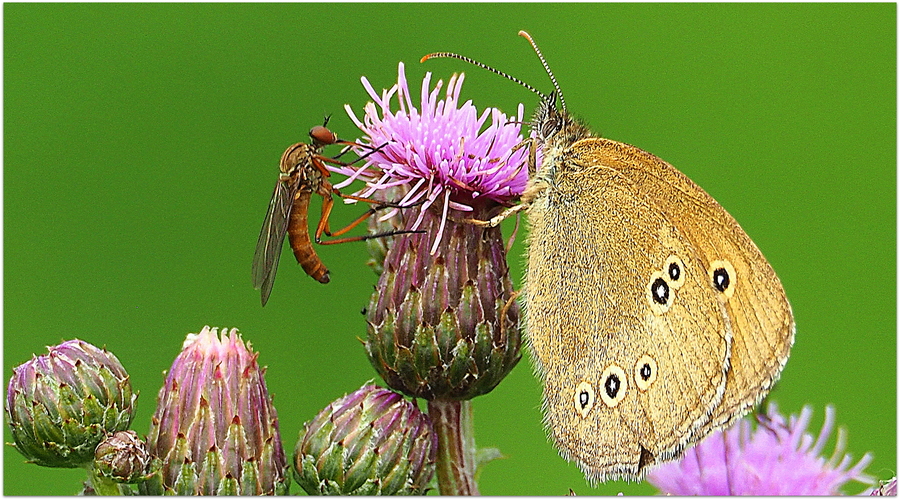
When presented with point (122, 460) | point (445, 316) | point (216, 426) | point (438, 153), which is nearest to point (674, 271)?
point (445, 316)

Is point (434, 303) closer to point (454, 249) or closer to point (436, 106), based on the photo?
point (454, 249)

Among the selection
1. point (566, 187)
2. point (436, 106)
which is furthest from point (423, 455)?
point (436, 106)

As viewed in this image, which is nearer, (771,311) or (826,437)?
(771,311)

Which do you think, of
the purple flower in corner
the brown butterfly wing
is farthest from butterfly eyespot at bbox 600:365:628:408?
the purple flower in corner

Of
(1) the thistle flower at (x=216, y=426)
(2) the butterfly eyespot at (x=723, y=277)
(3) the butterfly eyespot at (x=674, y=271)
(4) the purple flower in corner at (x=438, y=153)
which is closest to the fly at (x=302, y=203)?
(4) the purple flower in corner at (x=438, y=153)

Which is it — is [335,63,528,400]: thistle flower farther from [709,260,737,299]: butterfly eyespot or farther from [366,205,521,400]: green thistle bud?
[709,260,737,299]: butterfly eyespot

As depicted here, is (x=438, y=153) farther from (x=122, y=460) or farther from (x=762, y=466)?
(x=762, y=466)

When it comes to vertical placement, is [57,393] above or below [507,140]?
below
